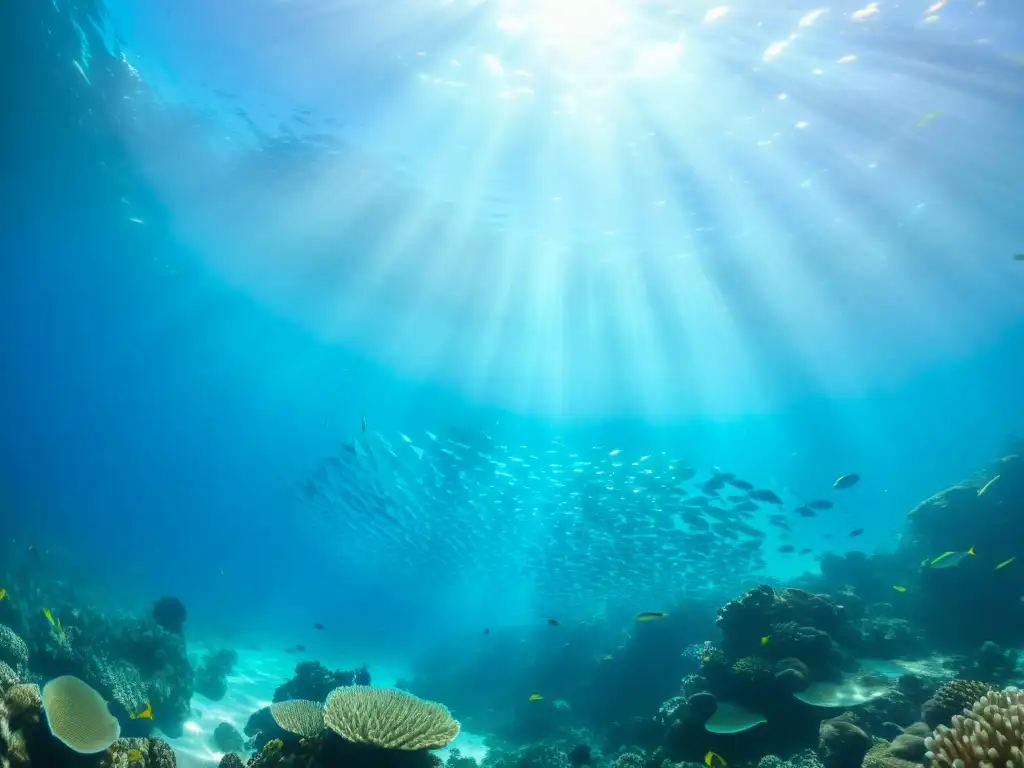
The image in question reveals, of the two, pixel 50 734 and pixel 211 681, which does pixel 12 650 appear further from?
pixel 211 681

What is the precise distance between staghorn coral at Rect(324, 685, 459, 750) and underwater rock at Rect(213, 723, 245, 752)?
1142 cm

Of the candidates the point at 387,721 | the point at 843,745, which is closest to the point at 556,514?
the point at 843,745

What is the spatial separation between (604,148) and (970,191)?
1465 cm

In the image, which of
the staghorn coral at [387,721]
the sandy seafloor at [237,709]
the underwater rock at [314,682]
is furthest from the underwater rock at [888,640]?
the underwater rock at [314,682]

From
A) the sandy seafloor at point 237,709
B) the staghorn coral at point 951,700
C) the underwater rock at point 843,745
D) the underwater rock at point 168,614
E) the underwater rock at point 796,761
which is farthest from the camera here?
the underwater rock at point 168,614

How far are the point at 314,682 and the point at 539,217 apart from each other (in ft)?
60.2

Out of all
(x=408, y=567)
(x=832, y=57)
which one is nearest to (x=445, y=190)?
(x=832, y=57)

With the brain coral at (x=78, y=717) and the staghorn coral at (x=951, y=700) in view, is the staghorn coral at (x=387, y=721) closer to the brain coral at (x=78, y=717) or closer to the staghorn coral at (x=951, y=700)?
the brain coral at (x=78, y=717)

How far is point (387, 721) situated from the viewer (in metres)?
4.85

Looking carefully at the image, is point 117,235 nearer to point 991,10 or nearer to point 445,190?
point 445,190

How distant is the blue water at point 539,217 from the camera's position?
1469cm

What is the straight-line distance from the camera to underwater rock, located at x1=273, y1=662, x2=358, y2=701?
13.6 m

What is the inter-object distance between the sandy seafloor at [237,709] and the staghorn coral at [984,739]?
547 inches

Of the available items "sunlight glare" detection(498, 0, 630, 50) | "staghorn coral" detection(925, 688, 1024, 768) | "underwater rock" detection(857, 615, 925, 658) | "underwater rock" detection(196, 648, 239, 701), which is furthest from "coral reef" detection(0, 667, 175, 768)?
→ "underwater rock" detection(196, 648, 239, 701)
